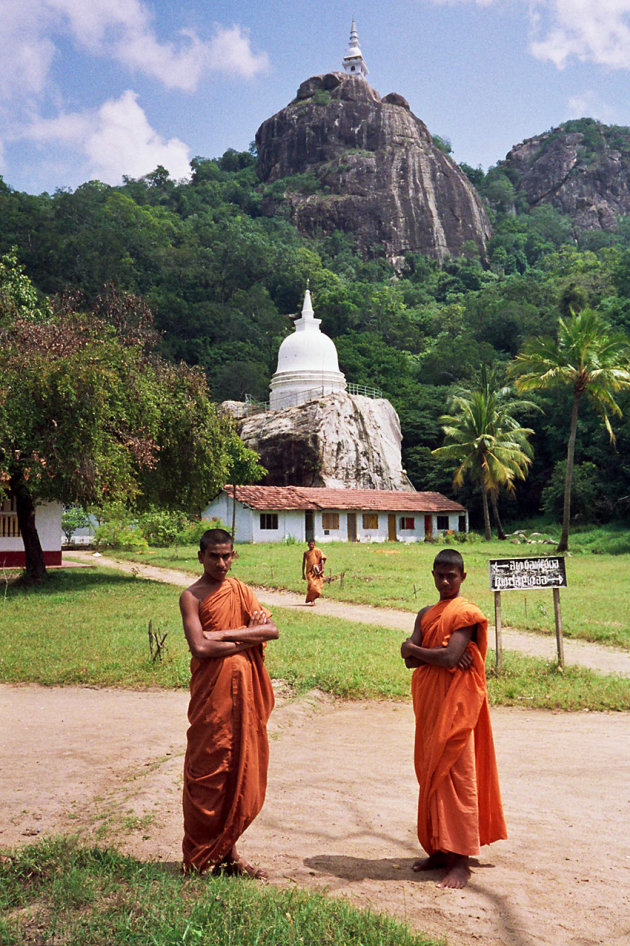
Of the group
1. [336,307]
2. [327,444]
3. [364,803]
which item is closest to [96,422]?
[364,803]

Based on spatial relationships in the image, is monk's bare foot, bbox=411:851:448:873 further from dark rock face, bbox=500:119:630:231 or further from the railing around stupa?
dark rock face, bbox=500:119:630:231

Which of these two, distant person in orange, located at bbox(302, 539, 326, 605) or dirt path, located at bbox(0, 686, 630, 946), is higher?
distant person in orange, located at bbox(302, 539, 326, 605)

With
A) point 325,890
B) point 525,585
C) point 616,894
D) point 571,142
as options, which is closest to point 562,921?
point 616,894

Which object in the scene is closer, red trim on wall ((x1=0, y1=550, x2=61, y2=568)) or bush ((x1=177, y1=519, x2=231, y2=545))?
red trim on wall ((x1=0, y1=550, x2=61, y2=568))

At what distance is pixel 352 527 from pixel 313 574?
2073 cm

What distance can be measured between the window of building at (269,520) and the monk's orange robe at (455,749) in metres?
29.2

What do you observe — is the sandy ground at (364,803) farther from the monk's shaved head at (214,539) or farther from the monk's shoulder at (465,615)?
the monk's shaved head at (214,539)

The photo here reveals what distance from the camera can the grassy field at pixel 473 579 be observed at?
516 inches

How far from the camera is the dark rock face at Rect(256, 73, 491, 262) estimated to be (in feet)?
308

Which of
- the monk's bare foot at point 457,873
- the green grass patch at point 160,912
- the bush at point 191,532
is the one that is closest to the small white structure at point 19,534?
the bush at point 191,532

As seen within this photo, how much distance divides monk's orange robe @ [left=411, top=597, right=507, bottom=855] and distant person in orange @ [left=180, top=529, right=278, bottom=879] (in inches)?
32.4

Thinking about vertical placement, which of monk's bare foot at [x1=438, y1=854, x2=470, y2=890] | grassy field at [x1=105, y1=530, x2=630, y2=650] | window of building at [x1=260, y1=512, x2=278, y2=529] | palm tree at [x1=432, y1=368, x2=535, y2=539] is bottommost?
monk's bare foot at [x1=438, y1=854, x2=470, y2=890]

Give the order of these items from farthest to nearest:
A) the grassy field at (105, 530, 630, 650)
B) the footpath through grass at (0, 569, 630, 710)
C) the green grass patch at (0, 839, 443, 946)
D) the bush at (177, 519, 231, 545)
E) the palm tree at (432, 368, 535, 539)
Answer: the palm tree at (432, 368, 535, 539) < the bush at (177, 519, 231, 545) < the grassy field at (105, 530, 630, 650) < the footpath through grass at (0, 569, 630, 710) < the green grass patch at (0, 839, 443, 946)

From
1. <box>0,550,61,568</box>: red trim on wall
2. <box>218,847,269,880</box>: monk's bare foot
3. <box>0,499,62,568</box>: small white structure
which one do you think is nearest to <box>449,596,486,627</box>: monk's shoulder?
<box>218,847,269,880</box>: monk's bare foot
